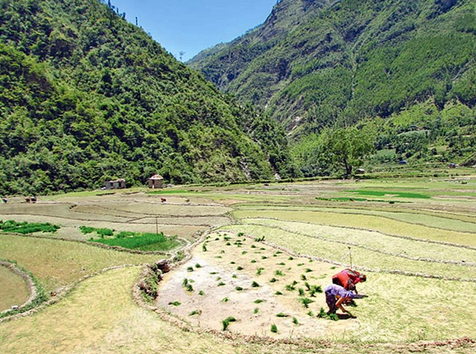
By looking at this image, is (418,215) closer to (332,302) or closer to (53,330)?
(332,302)

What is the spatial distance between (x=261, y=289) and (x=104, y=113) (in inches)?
5066

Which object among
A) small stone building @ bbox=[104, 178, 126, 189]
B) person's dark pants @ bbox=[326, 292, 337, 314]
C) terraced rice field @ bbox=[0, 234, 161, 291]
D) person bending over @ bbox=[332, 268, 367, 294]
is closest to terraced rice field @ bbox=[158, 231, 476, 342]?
person's dark pants @ bbox=[326, 292, 337, 314]

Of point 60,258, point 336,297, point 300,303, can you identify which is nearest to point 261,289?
point 300,303

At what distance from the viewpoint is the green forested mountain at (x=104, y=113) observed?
108000 mm

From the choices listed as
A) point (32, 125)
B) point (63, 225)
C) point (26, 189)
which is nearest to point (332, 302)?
point (63, 225)

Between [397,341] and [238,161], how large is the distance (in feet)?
425

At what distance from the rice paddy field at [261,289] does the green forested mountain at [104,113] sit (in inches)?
3073

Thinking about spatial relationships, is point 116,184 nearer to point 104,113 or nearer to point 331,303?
point 104,113

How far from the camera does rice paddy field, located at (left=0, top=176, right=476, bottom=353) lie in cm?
1345

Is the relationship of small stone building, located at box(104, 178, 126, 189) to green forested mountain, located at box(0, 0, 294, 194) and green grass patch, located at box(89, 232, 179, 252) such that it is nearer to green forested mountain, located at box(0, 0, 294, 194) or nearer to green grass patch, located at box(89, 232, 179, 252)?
green forested mountain, located at box(0, 0, 294, 194)

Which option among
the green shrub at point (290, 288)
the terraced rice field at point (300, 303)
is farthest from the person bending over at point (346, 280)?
the green shrub at point (290, 288)

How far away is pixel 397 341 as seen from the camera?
42.8ft

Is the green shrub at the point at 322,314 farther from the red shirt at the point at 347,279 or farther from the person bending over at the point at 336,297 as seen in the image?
the red shirt at the point at 347,279

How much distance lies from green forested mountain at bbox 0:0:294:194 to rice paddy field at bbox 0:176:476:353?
256ft
